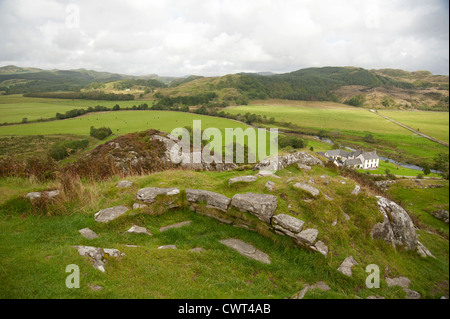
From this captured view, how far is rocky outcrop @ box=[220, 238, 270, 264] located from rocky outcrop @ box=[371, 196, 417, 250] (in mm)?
5444

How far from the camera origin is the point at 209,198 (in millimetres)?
10859

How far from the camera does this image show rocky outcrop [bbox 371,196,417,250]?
9.58 m

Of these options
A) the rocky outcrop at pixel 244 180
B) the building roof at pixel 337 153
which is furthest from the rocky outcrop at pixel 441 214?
the building roof at pixel 337 153

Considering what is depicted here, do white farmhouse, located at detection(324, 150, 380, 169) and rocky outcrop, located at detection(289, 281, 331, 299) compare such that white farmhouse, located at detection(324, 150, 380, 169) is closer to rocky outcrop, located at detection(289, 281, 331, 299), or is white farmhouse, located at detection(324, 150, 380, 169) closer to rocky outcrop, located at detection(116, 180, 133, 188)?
rocky outcrop, located at detection(289, 281, 331, 299)

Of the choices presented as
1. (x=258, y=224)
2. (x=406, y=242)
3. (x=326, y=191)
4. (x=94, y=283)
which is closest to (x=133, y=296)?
(x=94, y=283)

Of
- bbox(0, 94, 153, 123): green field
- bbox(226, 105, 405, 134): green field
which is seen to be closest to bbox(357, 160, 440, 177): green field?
bbox(226, 105, 405, 134): green field

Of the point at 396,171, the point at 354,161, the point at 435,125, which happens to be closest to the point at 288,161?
the point at 435,125

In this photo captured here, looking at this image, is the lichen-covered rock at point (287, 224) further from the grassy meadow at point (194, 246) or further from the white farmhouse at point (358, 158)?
the white farmhouse at point (358, 158)

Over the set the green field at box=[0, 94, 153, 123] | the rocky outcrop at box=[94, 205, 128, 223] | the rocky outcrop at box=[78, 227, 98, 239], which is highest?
the green field at box=[0, 94, 153, 123]

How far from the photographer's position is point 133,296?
5.55 m

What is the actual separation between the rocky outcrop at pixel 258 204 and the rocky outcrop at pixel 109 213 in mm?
5787

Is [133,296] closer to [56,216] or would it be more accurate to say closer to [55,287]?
[55,287]

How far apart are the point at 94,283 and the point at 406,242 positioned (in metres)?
13.2

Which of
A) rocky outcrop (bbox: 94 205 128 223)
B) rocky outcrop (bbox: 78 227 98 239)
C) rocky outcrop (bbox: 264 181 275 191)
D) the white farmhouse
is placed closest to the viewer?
rocky outcrop (bbox: 78 227 98 239)
